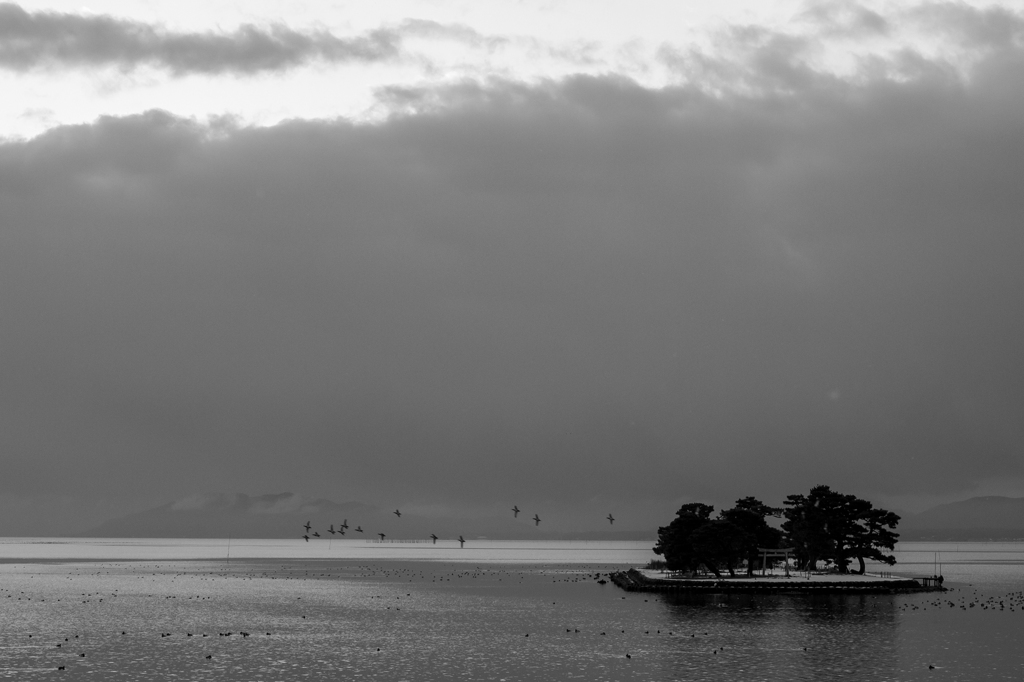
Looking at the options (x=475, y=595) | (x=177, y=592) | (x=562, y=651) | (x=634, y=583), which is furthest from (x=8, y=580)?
(x=562, y=651)

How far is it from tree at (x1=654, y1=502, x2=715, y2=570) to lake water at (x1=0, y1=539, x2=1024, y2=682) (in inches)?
347

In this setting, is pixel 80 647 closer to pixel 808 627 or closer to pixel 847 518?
pixel 808 627

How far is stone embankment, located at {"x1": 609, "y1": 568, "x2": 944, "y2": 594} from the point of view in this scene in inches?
4828

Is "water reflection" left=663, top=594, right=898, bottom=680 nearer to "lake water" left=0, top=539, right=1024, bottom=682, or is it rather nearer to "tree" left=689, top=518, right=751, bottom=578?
"lake water" left=0, top=539, right=1024, bottom=682

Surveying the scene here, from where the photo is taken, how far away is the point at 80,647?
74.2m

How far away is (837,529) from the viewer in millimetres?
136750

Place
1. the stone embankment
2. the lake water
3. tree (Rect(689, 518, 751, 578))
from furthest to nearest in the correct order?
tree (Rect(689, 518, 751, 578)) → the stone embankment → the lake water

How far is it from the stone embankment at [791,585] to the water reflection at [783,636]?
3.29 meters

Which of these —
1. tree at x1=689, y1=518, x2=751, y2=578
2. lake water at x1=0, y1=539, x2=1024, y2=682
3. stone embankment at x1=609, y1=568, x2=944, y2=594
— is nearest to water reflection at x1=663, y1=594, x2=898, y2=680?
lake water at x1=0, y1=539, x2=1024, y2=682

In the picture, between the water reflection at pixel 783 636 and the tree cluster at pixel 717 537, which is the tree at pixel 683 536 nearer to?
the tree cluster at pixel 717 537

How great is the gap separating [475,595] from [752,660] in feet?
219

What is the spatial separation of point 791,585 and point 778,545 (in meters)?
25.8

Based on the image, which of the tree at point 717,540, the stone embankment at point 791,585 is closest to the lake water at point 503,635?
the stone embankment at point 791,585

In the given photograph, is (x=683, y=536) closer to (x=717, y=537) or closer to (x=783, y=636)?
(x=717, y=537)
